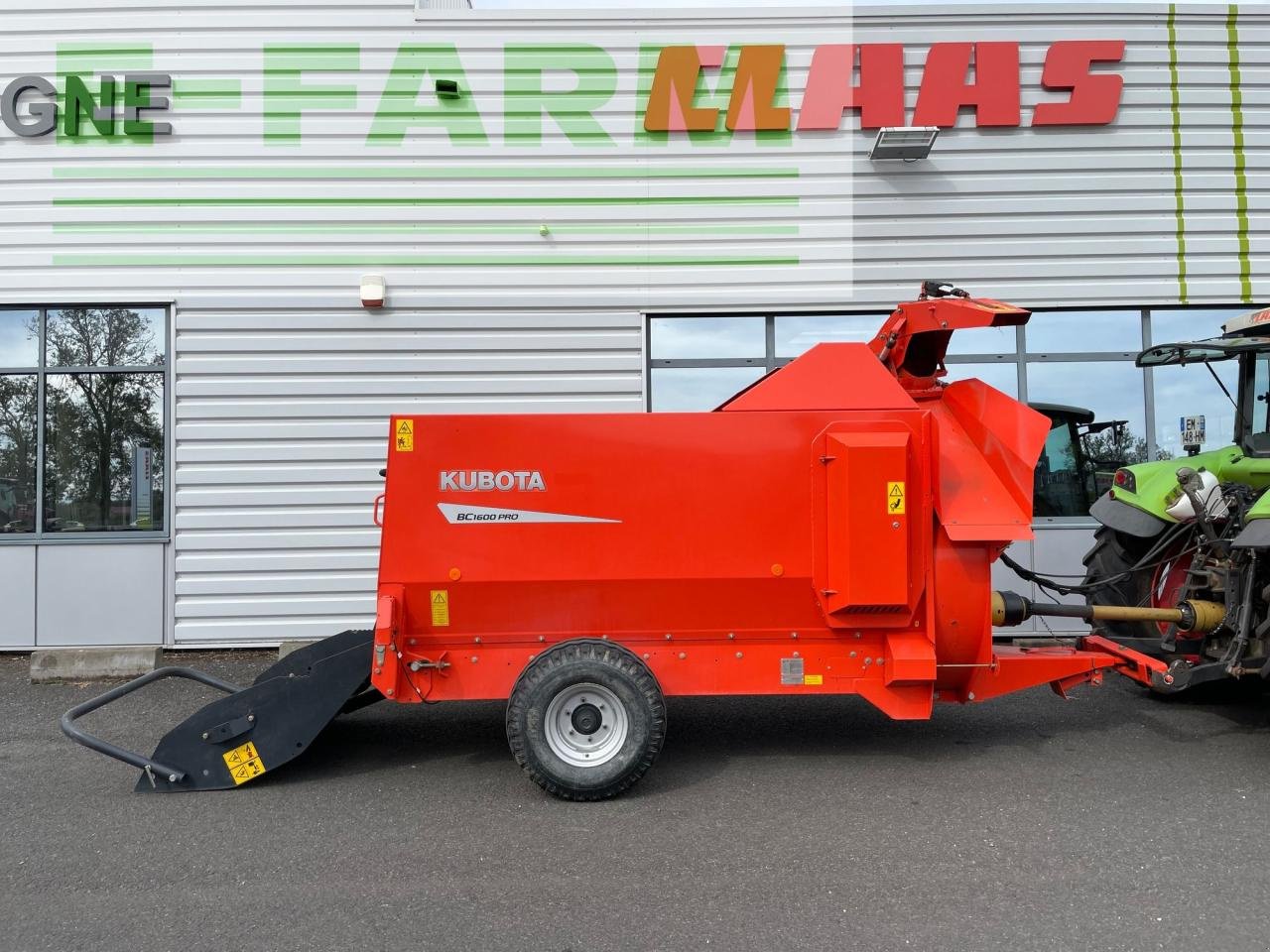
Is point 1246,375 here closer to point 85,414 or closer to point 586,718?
point 586,718

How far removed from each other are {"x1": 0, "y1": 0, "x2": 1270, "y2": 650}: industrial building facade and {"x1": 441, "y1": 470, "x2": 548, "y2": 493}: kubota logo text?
11.3 ft

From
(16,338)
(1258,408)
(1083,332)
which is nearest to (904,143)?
(1083,332)

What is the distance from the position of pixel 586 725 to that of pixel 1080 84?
7.35 m

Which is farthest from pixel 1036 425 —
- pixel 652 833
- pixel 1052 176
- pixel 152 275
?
pixel 152 275

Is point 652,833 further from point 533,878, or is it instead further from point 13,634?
point 13,634

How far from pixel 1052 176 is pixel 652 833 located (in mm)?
7039

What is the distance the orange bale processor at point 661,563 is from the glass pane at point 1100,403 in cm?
394

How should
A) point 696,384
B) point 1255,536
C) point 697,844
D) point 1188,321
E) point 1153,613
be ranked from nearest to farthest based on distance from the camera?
point 697,844
point 1255,536
point 1153,613
point 696,384
point 1188,321

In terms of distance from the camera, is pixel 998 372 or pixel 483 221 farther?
pixel 998 372

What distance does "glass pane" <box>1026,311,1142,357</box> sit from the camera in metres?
8.09

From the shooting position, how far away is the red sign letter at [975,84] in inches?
312

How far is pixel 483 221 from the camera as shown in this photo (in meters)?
7.93

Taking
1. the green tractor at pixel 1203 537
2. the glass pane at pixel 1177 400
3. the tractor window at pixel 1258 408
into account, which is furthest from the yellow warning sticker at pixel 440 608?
the glass pane at pixel 1177 400

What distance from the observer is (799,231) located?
8000 mm
